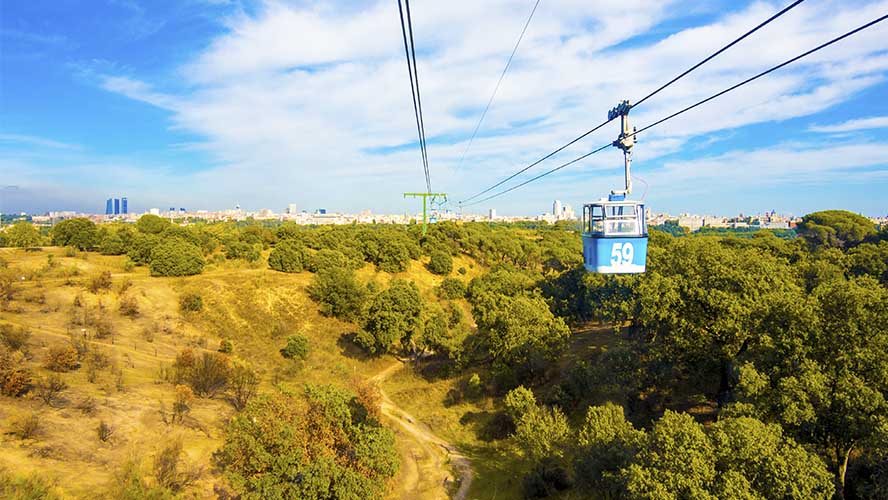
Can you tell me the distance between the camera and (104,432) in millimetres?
21672

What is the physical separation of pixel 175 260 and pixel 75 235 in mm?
23854

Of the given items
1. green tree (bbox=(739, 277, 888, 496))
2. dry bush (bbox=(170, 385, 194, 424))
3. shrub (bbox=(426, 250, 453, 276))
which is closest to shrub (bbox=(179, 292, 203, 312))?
dry bush (bbox=(170, 385, 194, 424))

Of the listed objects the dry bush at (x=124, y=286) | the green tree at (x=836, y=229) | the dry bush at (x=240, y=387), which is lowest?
the dry bush at (x=240, y=387)

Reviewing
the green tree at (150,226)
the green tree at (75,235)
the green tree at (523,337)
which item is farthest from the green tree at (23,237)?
the green tree at (523,337)

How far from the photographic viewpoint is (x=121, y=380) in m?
28.6

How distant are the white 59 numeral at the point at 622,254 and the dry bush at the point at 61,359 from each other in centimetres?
3320

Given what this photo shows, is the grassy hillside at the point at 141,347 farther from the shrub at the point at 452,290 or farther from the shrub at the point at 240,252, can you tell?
the shrub at the point at 452,290

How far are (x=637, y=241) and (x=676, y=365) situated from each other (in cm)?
1702

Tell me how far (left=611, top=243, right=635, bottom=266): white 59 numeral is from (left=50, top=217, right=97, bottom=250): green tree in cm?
7768

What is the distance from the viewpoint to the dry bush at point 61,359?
28.0 meters

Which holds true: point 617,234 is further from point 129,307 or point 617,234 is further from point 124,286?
point 124,286

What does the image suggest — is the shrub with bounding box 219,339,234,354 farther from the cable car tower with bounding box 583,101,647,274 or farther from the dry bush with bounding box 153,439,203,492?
the cable car tower with bounding box 583,101,647,274

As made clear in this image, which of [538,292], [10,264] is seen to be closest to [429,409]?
[538,292]

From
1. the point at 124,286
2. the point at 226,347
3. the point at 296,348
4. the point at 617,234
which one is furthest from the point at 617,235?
the point at 124,286
